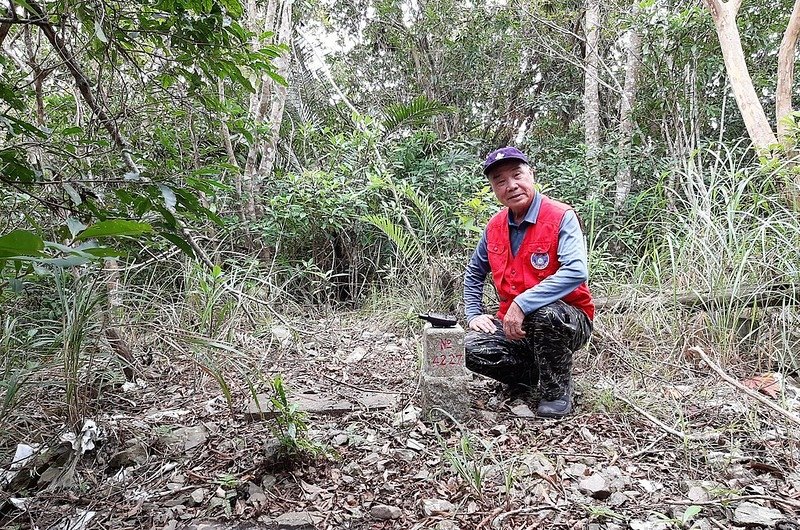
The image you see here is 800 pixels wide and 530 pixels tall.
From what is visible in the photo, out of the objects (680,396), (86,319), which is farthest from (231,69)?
(680,396)

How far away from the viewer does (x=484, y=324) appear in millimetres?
2471

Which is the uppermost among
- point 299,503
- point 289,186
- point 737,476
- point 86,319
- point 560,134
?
point 560,134

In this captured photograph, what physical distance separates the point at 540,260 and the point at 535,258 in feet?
0.08

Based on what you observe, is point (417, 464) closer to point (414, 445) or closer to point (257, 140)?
point (414, 445)

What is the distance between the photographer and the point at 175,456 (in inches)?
75.5

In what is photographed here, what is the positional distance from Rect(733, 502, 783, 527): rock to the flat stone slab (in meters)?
1.47

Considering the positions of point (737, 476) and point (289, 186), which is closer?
point (737, 476)

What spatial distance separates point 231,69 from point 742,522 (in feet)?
7.51

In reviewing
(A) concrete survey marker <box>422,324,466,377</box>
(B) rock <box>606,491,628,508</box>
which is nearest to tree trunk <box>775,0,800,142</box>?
(A) concrete survey marker <box>422,324,466,377</box>

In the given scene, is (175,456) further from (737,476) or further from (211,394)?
(737,476)

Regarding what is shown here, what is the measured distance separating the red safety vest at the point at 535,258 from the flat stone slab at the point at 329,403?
852 mm

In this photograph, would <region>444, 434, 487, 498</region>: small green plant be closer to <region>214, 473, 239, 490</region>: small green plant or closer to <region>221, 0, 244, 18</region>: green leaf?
<region>214, 473, 239, 490</region>: small green plant

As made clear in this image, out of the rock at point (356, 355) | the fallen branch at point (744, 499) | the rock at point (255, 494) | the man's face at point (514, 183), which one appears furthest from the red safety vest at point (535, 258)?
the rock at point (255, 494)

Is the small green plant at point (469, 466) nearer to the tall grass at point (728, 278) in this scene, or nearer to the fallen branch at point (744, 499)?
the fallen branch at point (744, 499)
